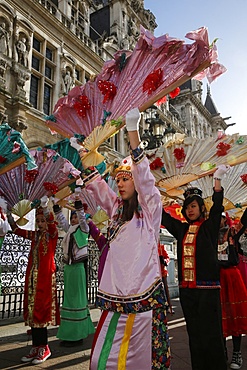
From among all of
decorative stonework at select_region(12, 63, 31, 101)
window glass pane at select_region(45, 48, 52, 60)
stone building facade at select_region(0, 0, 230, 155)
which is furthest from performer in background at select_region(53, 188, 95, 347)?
window glass pane at select_region(45, 48, 52, 60)

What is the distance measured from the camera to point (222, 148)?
3814 mm

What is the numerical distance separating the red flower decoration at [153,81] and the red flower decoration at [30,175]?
1.54m

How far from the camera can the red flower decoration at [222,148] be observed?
3781mm

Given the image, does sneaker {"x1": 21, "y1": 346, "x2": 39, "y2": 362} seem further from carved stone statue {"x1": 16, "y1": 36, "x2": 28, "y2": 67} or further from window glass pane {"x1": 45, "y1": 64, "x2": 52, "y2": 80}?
window glass pane {"x1": 45, "y1": 64, "x2": 52, "y2": 80}

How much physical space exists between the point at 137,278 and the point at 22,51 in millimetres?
13542

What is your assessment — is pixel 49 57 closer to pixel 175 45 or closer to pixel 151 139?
pixel 151 139

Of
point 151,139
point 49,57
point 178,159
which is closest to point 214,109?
point 49,57

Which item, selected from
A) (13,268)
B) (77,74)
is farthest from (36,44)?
(13,268)

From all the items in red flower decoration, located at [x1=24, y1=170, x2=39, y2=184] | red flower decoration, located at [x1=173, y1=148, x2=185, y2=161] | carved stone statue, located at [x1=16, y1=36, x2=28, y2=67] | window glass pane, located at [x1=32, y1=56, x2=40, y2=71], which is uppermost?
window glass pane, located at [x1=32, y1=56, x2=40, y2=71]

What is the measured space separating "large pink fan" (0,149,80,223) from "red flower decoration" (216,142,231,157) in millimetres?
1759

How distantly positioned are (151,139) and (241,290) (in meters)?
7.79

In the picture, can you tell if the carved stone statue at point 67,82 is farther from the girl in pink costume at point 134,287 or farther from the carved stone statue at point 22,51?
the girl in pink costume at point 134,287

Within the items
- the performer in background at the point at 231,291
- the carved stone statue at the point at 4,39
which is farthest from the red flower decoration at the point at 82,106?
the carved stone statue at the point at 4,39

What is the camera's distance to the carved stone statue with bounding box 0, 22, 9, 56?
12.6 metres
